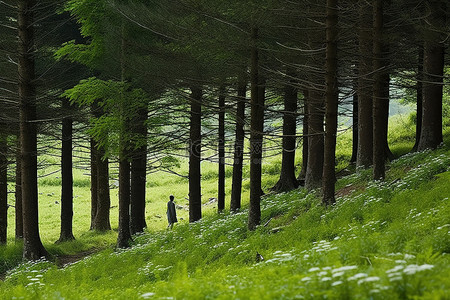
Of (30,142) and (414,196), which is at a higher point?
(30,142)

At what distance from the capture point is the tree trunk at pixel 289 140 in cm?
1964

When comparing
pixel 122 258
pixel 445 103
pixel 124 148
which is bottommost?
pixel 122 258

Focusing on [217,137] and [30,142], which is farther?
[217,137]

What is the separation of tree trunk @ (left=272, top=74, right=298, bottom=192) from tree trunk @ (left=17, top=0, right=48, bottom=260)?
8.23 meters

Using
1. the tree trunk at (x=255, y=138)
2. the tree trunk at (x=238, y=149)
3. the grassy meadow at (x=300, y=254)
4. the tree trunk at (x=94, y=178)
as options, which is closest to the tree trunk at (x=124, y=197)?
the grassy meadow at (x=300, y=254)

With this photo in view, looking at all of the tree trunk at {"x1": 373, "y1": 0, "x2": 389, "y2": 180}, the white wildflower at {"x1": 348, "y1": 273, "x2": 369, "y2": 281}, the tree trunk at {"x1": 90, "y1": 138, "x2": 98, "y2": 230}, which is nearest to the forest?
the tree trunk at {"x1": 373, "y1": 0, "x2": 389, "y2": 180}

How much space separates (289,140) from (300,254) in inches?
527

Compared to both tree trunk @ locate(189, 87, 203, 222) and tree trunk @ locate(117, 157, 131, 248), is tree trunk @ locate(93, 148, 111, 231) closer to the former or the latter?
tree trunk @ locate(189, 87, 203, 222)

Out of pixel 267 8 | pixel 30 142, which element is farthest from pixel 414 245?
pixel 30 142

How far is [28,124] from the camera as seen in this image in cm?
1677

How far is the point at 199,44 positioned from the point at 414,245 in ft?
32.1

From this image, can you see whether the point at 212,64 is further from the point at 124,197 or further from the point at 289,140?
the point at 289,140

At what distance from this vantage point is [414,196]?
10.6 metres

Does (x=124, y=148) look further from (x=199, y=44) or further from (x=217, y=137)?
(x=217, y=137)
